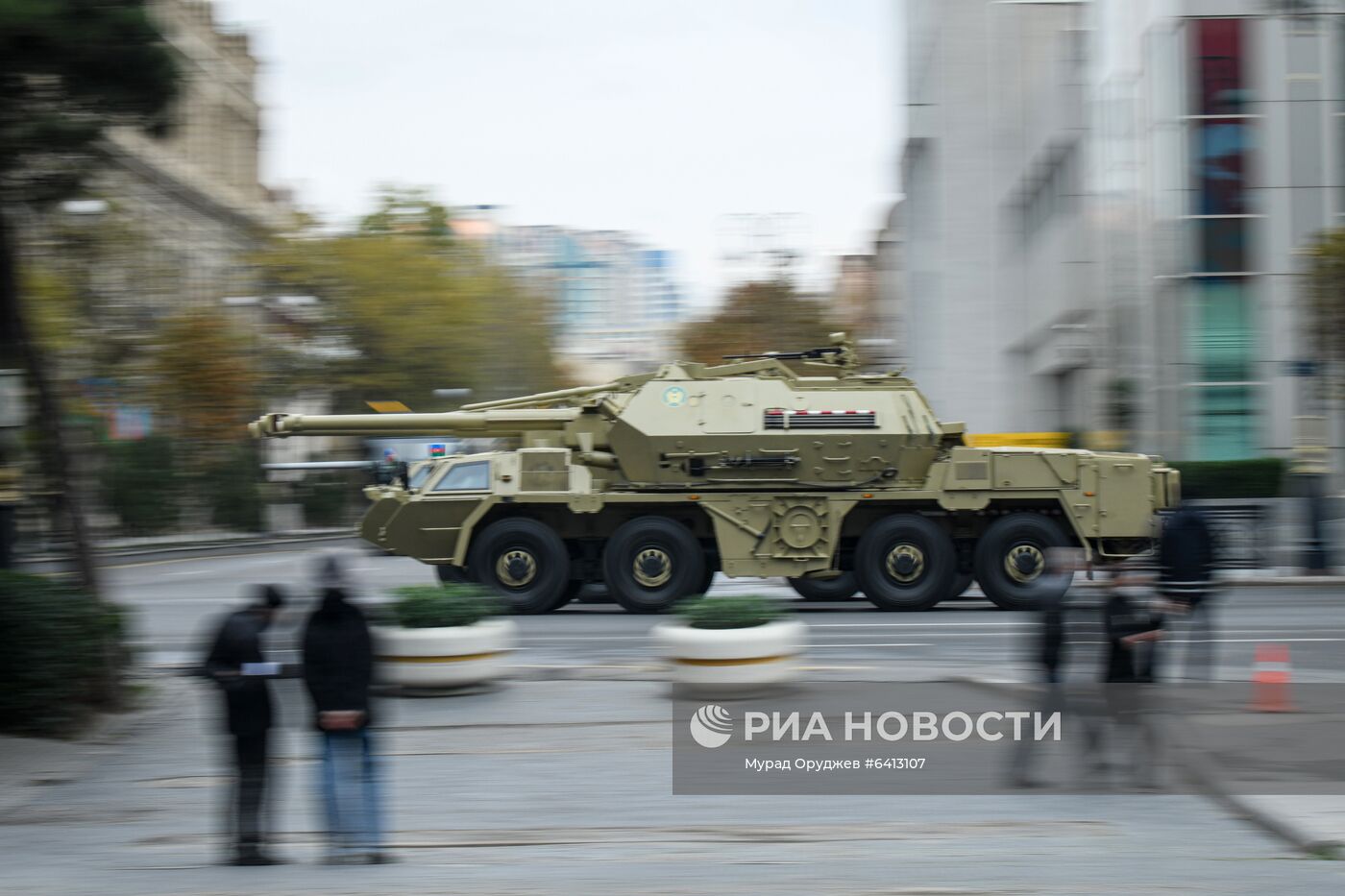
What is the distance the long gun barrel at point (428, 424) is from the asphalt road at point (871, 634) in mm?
2261

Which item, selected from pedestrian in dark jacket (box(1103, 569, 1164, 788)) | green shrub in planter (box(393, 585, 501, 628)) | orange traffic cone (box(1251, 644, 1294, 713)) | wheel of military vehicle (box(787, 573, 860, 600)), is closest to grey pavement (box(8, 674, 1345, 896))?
pedestrian in dark jacket (box(1103, 569, 1164, 788))

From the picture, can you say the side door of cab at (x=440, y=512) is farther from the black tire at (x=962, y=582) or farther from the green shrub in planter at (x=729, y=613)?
the green shrub in planter at (x=729, y=613)

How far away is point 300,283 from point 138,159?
9647mm

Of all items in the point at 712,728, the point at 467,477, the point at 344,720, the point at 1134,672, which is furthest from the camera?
the point at 467,477

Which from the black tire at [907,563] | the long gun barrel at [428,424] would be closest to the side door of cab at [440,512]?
the long gun barrel at [428,424]

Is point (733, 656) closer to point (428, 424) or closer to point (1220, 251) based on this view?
point (428, 424)

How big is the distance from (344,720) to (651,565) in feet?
37.4

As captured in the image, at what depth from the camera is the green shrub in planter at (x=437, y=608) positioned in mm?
12258

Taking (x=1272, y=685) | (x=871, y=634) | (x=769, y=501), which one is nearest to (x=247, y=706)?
(x=1272, y=685)

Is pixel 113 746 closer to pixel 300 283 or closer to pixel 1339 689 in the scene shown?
pixel 1339 689

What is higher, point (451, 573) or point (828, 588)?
point (451, 573)

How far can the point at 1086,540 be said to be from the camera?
1847cm

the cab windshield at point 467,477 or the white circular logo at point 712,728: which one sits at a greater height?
the cab windshield at point 467,477

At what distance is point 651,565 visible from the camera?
1853cm
